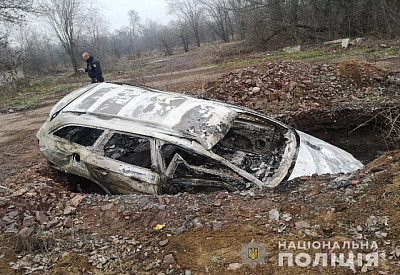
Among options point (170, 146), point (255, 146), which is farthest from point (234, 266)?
point (255, 146)

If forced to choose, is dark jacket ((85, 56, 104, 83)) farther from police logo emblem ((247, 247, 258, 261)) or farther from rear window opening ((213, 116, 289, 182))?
police logo emblem ((247, 247, 258, 261))

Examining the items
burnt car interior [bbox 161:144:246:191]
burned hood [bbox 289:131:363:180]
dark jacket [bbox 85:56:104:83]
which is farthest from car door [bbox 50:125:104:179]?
dark jacket [bbox 85:56:104:83]

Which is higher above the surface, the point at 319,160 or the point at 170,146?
the point at 170,146

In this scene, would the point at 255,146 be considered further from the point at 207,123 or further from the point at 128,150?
the point at 128,150

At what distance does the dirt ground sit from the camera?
9.41ft

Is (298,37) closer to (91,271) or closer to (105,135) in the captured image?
(105,135)

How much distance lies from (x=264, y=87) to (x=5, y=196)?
266 inches

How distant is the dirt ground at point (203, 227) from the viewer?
2.87 m

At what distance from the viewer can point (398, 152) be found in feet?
13.6

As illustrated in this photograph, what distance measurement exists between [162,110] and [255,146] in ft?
5.99

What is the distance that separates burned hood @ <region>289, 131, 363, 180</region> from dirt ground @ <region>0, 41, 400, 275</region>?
342mm

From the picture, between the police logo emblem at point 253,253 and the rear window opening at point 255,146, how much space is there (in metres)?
1.47

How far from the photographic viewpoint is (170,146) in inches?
162

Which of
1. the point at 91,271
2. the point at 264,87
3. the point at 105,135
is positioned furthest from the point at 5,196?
the point at 264,87
